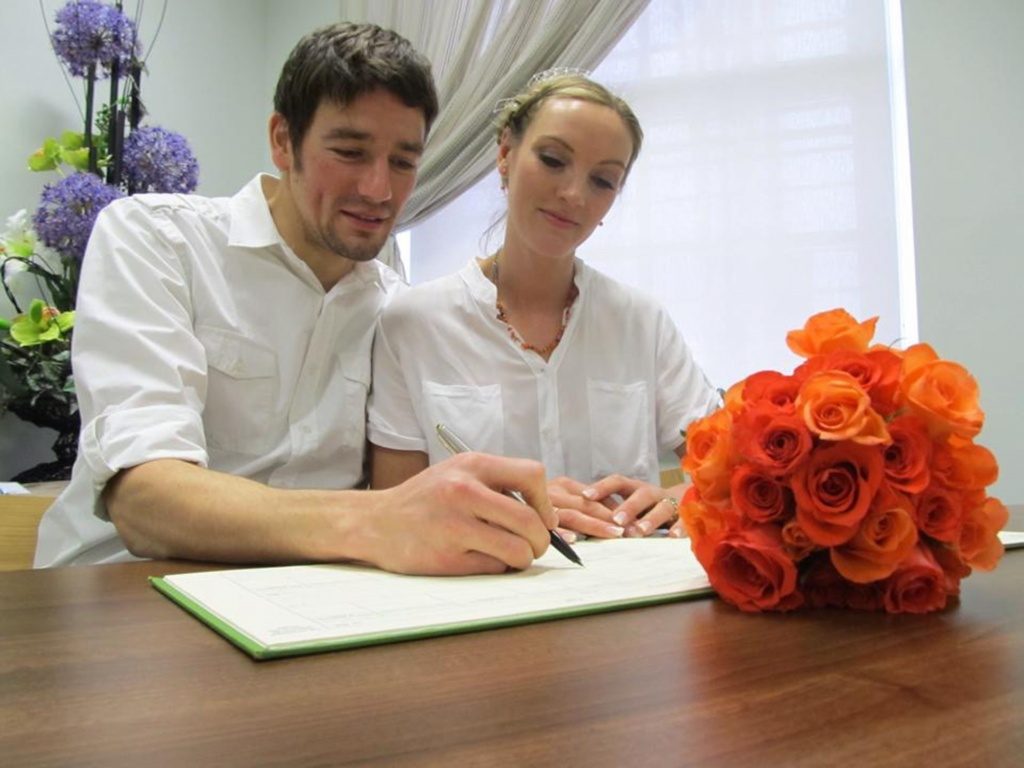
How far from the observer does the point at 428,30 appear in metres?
3.04

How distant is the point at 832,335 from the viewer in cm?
67

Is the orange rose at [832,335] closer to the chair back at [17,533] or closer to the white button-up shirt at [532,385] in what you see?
the white button-up shirt at [532,385]

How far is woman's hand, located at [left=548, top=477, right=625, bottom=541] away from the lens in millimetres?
1011

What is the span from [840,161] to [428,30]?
1.46 meters

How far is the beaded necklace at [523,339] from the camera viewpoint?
154 centimetres

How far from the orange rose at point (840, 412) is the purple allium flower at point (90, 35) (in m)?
2.17

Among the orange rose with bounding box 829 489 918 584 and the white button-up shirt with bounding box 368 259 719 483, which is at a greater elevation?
the orange rose with bounding box 829 489 918 584

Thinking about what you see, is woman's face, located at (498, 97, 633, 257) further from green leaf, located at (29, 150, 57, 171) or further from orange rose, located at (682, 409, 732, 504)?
green leaf, located at (29, 150, 57, 171)

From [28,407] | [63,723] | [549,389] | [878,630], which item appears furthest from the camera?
[28,407]

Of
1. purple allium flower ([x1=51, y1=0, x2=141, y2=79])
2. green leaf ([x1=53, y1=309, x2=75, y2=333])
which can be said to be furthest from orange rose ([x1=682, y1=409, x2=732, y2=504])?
purple allium flower ([x1=51, y1=0, x2=141, y2=79])

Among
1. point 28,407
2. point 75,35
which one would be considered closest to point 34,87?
point 75,35

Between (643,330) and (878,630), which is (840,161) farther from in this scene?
(878,630)

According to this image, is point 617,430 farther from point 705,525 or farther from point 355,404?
point 705,525

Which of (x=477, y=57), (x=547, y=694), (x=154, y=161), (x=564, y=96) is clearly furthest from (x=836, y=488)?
(x=477, y=57)
